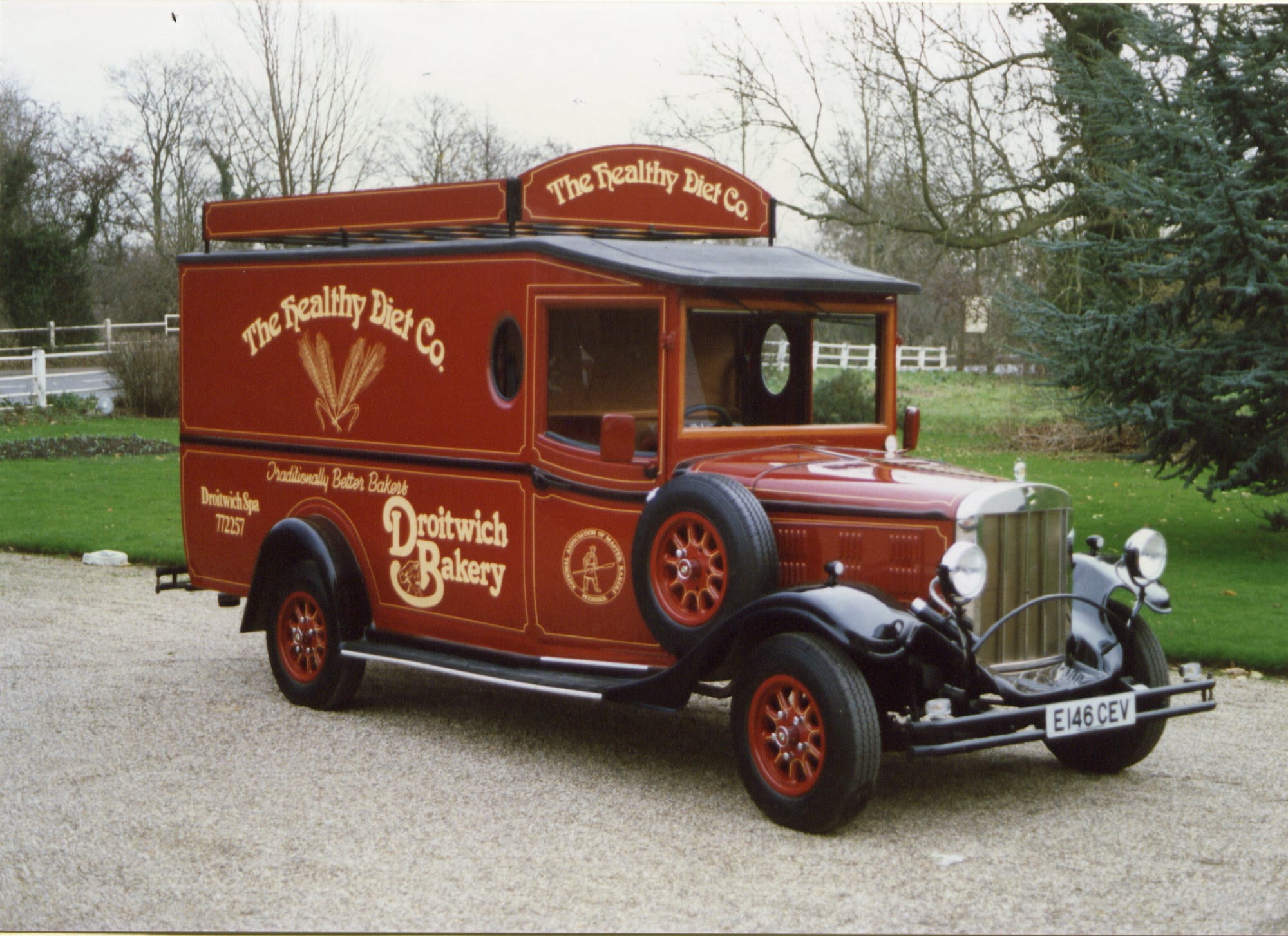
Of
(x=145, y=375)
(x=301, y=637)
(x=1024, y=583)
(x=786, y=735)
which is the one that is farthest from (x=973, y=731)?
(x=145, y=375)

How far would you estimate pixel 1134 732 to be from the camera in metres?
6.52

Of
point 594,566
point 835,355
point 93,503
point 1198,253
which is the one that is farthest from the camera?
point 93,503

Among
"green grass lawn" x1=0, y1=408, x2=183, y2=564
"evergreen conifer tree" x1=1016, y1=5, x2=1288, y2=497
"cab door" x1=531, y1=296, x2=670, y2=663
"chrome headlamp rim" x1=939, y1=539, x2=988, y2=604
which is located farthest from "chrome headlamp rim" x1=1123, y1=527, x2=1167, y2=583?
"green grass lawn" x1=0, y1=408, x2=183, y2=564

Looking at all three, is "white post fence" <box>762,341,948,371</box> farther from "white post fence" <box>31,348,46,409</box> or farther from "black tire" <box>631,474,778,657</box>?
"white post fence" <box>31,348,46,409</box>

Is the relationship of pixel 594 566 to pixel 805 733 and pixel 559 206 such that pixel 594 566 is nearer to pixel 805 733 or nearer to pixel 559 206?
pixel 805 733

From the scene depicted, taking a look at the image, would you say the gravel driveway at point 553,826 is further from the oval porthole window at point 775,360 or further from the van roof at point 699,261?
the van roof at point 699,261

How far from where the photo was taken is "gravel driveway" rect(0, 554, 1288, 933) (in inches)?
191

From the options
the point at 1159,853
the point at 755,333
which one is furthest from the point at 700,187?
the point at 1159,853

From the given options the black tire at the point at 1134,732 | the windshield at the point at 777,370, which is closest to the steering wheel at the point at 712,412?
the windshield at the point at 777,370

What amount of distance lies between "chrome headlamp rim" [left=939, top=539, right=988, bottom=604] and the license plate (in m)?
0.54

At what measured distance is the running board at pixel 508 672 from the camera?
21.7ft

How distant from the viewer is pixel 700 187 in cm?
804

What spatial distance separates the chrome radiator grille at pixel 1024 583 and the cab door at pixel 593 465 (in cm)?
146

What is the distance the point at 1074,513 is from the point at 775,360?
7.67 meters
